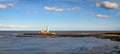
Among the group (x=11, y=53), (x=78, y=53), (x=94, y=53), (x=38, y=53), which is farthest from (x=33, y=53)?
(x=94, y=53)

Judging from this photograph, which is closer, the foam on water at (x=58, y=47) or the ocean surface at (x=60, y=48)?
the ocean surface at (x=60, y=48)

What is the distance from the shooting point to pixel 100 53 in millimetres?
32719

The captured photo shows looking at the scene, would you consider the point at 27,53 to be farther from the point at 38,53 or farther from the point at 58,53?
the point at 58,53

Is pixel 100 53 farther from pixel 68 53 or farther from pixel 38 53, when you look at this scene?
pixel 38 53

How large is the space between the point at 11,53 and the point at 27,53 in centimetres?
249

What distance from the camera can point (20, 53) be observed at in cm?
3388

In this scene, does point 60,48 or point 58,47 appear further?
point 58,47

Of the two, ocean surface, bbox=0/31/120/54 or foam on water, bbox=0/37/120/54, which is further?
foam on water, bbox=0/37/120/54

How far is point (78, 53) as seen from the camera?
111 feet

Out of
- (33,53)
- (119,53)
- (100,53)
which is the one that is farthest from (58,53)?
(119,53)

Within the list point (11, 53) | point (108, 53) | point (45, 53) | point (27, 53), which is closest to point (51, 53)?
point (45, 53)

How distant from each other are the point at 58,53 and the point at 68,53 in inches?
56.0

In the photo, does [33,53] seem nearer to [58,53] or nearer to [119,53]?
[58,53]

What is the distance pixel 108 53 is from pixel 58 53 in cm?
699
